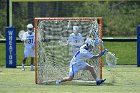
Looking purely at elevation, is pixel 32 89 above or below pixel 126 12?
below

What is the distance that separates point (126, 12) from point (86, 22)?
104 ft

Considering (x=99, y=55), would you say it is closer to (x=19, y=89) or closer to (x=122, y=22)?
(x=19, y=89)

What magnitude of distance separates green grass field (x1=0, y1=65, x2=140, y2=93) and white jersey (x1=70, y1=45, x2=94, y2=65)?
648mm

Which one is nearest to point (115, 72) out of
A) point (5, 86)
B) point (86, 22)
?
point (86, 22)

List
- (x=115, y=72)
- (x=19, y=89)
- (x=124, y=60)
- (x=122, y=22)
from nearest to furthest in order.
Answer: (x=19, y=89) → (x=115, y=72) → (x=124, y=60) → (x=122, y=22)

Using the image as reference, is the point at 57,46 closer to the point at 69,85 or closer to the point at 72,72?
the point at 72,72

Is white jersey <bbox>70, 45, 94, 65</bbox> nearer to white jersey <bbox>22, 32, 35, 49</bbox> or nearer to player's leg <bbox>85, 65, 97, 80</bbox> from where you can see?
player's leg <bbox>85, 65, 97, 80</bbox>

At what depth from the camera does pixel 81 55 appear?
15.3 meters

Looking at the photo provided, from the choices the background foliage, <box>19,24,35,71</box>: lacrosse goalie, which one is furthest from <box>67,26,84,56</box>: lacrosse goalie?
the background foliage

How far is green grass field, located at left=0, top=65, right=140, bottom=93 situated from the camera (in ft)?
46.4

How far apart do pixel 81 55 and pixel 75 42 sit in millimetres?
1775

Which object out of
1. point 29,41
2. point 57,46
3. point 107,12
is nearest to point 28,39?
point 29,41

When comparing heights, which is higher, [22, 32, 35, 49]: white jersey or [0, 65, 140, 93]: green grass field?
[22, 32, 35, 49]: white jersey

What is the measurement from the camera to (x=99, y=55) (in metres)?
15.3
